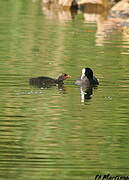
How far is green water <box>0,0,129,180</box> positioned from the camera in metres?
13.2

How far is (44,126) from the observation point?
1600 cm

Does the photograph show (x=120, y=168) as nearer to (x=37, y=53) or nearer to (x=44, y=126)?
(x=44, y=126)

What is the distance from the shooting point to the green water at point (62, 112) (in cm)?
1323

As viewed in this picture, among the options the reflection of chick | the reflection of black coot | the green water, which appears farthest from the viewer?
the reflection of chick

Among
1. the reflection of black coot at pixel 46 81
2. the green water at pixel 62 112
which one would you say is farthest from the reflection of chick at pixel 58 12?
the reflection of black coot at pixel 46 81

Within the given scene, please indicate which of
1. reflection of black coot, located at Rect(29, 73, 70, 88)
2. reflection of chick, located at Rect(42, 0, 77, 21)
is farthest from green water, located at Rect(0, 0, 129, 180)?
reflection of chick, located at Rect(42, 0, 77, 21)

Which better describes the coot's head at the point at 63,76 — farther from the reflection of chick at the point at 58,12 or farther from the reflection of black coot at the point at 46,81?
the reflection of chick at the point at 58,12

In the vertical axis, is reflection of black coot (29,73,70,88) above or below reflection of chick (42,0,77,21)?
above

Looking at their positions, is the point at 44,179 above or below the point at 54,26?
above

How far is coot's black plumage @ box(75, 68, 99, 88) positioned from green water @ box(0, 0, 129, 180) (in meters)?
0.21

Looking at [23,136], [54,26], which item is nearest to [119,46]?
[54,26]

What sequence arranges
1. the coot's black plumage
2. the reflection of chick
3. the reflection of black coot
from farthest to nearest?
the reflection of chick < the coot's black plumage < the reflection of black coot

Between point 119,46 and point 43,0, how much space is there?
2361 cm

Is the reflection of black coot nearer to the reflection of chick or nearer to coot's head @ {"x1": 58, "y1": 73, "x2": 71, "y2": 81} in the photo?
coot's head @ {"x1": 58, "y1": 73, "x2": 71, "y2": 81}
